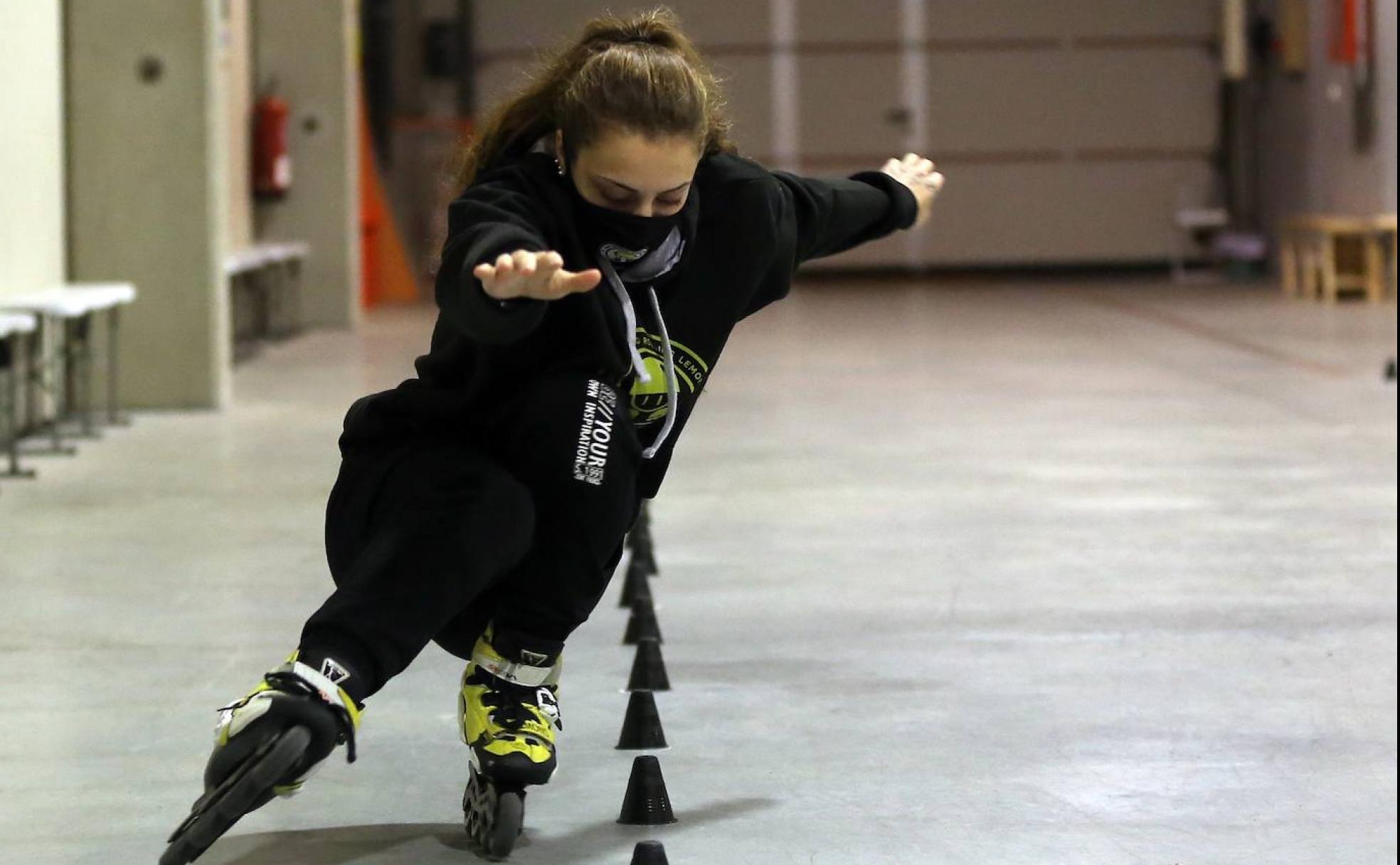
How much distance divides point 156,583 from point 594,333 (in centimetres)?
244

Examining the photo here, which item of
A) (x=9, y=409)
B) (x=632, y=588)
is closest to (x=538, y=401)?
(x=632, y=588)

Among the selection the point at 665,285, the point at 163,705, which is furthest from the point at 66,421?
the point at 665,285

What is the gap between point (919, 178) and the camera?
3135 mm

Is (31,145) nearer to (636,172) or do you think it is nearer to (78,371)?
(78,371)

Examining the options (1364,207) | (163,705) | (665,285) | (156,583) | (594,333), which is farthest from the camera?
(1364,207)

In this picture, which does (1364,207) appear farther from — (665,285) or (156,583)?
(665,285)

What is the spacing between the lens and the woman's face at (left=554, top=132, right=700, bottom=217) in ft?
8.08

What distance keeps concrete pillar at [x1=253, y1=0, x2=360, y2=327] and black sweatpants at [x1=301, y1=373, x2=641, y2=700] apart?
11.5 m

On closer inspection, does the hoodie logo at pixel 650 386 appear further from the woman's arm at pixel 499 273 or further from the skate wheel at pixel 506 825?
the skate wheel at pixel 506 825

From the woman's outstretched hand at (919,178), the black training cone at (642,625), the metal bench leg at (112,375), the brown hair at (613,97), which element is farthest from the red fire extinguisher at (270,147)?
the brown hair at (613,97)

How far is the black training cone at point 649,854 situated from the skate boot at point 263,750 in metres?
0.38

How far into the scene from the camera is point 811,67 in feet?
64.2

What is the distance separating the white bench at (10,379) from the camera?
248 inches

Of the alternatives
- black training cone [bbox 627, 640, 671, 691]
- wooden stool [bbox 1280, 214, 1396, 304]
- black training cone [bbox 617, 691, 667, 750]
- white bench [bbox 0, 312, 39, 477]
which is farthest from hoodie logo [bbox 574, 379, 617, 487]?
wooden stool [bbox 1280, 214, 1396, 304]
